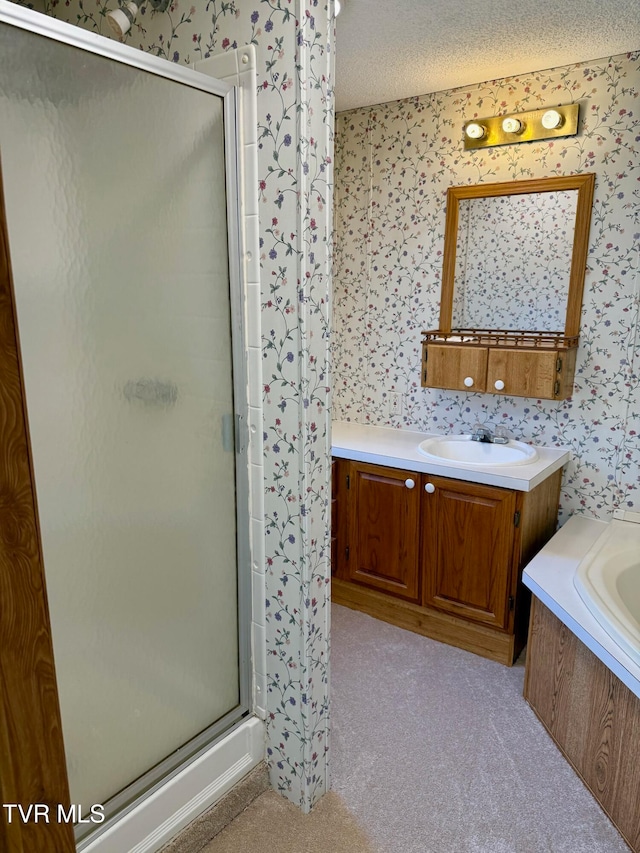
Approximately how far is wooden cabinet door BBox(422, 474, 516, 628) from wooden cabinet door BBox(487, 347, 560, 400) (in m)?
0.48

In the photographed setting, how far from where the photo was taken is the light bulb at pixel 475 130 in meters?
2.72

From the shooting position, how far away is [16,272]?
47.6 inches

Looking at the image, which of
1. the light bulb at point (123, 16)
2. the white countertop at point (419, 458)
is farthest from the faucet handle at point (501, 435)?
the light bulb at point (123, 16)

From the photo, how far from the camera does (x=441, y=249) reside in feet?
9.71

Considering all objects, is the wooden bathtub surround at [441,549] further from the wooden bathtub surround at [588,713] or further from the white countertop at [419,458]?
the wooden bathtub surround at [588,713]

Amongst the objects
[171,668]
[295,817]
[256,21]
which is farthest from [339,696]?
[256,21]

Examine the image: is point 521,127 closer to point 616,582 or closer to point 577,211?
point 577,211

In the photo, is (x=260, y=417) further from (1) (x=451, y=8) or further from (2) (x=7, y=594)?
(1) (x=451, y=8)

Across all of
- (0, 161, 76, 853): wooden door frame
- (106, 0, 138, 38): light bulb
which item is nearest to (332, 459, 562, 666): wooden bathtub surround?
(106, 0, 138, 38): light bulb

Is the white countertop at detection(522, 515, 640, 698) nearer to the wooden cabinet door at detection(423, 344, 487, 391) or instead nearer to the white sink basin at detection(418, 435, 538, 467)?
the white sink basin at detection(418, 435, 538, 467)

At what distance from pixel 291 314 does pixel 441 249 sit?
164 cm

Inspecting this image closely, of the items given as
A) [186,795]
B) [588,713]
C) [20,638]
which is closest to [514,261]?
[588,713]

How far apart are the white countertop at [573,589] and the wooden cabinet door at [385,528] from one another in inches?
22.7

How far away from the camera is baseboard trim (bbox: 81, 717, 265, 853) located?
150 centimetres
